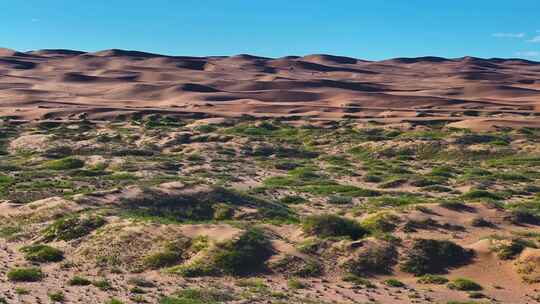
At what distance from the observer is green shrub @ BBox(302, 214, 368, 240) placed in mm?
23000

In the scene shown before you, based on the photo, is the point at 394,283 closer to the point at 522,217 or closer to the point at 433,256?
the point at 433,256

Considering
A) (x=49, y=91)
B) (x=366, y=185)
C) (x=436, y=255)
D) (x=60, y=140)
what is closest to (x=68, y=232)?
(x=436, y=255)

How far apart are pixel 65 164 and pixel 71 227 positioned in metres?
17.5

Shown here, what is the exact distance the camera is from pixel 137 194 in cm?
2800

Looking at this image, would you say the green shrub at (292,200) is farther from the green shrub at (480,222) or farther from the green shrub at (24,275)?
the green shrub at (24,275)

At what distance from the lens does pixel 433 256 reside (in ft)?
68.7

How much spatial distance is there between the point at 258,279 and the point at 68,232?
7906 millimetres

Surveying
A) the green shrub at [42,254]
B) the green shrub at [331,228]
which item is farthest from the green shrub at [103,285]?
the green shrub at [331,228]

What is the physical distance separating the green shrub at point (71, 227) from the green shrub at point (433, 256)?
11.5 meters

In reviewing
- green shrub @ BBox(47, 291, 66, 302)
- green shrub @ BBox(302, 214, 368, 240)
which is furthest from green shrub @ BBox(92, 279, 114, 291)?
green shrub @ BBox(302, 214, 368, 240)

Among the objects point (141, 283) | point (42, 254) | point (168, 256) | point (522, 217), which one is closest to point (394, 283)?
point (168, 256)

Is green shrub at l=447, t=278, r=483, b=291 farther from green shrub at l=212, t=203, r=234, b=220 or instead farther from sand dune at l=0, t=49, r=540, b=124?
sand dune at l=0, t=49, r=540, b=124

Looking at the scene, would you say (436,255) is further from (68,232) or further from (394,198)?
(68,232)

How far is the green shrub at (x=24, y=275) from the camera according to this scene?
1808 centimetres
